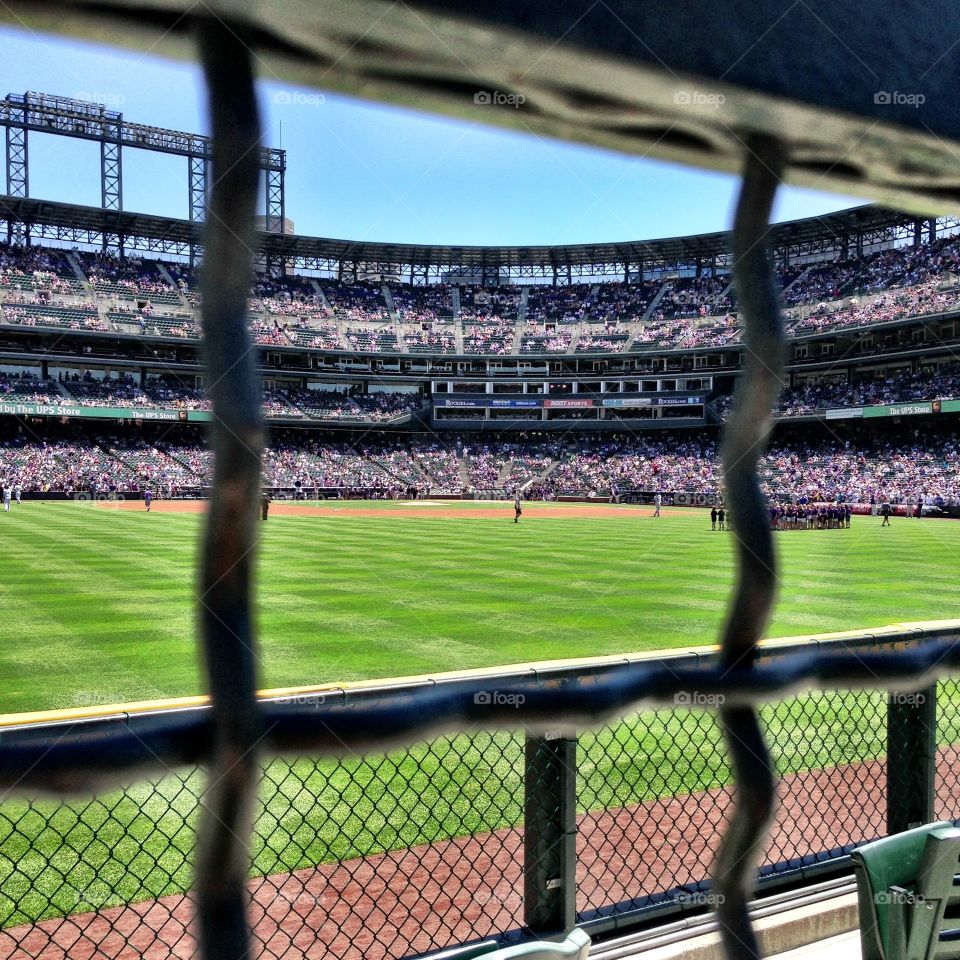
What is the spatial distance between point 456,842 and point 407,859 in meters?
0.26

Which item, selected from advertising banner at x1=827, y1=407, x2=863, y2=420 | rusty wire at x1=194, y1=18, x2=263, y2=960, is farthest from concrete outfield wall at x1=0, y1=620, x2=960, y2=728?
advertising banner at x1=827, y1=407, x2=863, y2=420

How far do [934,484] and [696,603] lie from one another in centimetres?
3074

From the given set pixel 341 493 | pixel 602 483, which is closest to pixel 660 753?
pixel 341 493

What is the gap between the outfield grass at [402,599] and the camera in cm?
827

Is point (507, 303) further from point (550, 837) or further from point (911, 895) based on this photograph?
point (911, 895)

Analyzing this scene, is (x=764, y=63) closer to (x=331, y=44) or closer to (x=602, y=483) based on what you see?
(x=331, y=44)

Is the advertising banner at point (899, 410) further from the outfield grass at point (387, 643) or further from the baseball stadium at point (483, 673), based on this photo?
the baseball stadium at point (483, 673)

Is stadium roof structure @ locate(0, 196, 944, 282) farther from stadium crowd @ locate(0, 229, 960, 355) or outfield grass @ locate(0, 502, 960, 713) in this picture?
outfield grass @ locate(0, 502, 960, 713)

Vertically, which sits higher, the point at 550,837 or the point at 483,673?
the point at 483,673

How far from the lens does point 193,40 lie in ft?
2.97

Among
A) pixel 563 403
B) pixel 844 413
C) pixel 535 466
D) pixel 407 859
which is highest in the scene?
pixel 563 403

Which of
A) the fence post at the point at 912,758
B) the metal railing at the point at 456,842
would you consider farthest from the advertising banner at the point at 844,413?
the fence post at the point at 912,758

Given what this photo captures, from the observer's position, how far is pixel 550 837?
2.26m

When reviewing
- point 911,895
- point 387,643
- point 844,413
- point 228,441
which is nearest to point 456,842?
point 911,895
